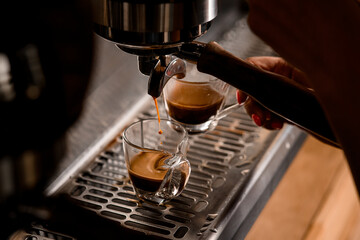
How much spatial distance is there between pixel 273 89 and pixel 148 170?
198mm

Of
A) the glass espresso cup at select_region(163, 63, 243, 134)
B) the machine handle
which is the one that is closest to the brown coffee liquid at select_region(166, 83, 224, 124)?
the glass espresso cup at select_region(163, 63, 243, 134)

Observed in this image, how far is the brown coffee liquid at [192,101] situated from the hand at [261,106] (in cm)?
5

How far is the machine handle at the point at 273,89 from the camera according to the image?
0.62 metres

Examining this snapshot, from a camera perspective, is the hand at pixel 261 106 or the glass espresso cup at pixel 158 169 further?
the hand at pixel 261 106

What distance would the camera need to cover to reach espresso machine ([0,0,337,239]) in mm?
575

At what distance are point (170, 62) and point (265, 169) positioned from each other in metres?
0.25

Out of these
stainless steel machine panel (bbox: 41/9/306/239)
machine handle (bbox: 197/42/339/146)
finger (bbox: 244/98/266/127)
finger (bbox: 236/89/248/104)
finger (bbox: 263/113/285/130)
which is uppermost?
machine handle (bbox: 197/42/339/146)

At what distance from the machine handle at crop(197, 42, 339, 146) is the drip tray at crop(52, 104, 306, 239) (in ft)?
0.52

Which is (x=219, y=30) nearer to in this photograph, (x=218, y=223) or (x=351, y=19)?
(x=218, y=223)

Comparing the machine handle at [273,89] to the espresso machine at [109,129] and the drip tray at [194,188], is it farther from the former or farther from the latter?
the drip tray at [194,188]

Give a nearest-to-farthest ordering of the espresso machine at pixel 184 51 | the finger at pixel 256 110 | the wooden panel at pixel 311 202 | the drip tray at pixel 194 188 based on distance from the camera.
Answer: the espresso machine at pixel 184 51 → the drip tray at pixel 194 188 → the finger at pixel 256 110 → the wooden panel at pixel 311 202

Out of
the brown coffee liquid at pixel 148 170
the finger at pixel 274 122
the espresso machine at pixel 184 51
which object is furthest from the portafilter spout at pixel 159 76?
the finger at pixel 274 122

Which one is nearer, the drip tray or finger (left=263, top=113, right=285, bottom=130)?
the drip tray

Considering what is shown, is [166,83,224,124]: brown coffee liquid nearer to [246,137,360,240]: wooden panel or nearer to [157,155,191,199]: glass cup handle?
[157,155,191,199]: glass cup handle
